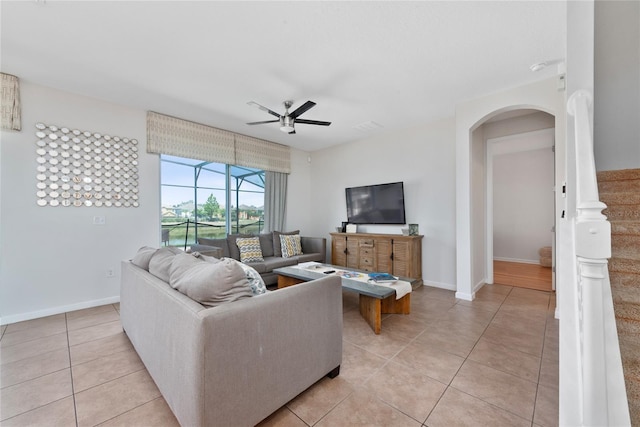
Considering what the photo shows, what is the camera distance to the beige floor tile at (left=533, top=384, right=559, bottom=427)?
142 centimetres

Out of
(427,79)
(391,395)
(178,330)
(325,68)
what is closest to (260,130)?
(325,68)

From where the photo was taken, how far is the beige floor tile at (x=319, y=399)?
4.88 ft

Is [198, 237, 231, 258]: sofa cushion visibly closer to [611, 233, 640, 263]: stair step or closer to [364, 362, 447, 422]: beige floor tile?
[364, 362, 447, 422]: beige floor tile

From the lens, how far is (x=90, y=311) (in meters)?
3.10

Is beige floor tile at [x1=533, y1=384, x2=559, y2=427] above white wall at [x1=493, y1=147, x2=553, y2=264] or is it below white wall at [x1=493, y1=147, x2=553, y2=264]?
below

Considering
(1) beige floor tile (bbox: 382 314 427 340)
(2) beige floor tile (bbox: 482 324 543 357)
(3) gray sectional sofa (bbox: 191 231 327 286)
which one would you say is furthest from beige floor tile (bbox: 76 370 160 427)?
(2) beige floor tile (bbox: 482 324 543 357)

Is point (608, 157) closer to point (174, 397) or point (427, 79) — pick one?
point (427, 79)

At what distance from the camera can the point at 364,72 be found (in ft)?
8.80

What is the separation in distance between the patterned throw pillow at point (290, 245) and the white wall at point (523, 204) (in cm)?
500

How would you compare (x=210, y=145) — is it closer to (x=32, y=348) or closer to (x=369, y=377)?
(x=32, y=348)

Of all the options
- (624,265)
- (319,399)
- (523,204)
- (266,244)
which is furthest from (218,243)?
(523,204)

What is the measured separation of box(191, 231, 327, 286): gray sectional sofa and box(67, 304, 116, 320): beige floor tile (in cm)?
120

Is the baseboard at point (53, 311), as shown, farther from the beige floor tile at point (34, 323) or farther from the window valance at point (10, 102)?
the window valance at point (10, 102)

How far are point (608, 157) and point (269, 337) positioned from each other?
3.02 m
